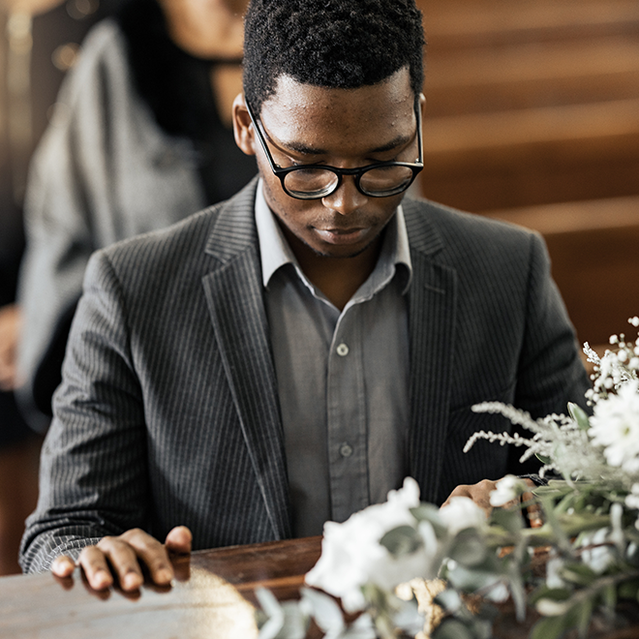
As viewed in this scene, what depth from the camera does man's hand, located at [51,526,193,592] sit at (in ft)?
2.48

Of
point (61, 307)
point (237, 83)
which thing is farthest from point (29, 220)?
point (237, 83)

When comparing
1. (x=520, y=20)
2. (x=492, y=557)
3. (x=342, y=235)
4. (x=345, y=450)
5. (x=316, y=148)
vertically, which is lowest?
(x=345, y=450)

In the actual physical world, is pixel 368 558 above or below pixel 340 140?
below

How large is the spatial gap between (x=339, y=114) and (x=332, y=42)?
0.09 metres

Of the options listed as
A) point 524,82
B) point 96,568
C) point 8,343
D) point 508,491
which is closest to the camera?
point 508,491

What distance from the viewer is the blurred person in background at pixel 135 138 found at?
212cm

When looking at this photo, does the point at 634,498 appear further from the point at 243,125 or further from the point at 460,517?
the point at 243,125

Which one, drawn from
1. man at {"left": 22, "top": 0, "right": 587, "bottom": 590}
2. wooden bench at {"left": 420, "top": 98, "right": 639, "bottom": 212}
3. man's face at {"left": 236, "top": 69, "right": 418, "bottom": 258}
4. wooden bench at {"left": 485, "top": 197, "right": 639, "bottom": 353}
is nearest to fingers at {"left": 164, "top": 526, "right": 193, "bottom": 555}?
man at {"left": 22, "top": 0, "right": 587, "bottom": 590}

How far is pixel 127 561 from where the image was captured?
0.77 meters

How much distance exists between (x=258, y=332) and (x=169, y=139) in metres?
1.19

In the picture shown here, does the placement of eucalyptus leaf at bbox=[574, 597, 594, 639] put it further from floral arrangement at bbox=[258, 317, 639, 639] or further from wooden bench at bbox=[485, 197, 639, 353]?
wooden bench at bbox=[485, 197, 639, 353]

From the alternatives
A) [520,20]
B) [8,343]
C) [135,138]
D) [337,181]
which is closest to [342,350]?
[337,181]

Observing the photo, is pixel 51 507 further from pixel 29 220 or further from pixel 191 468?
pixel 29 220

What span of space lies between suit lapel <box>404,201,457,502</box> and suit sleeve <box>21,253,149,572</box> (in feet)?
1.35
